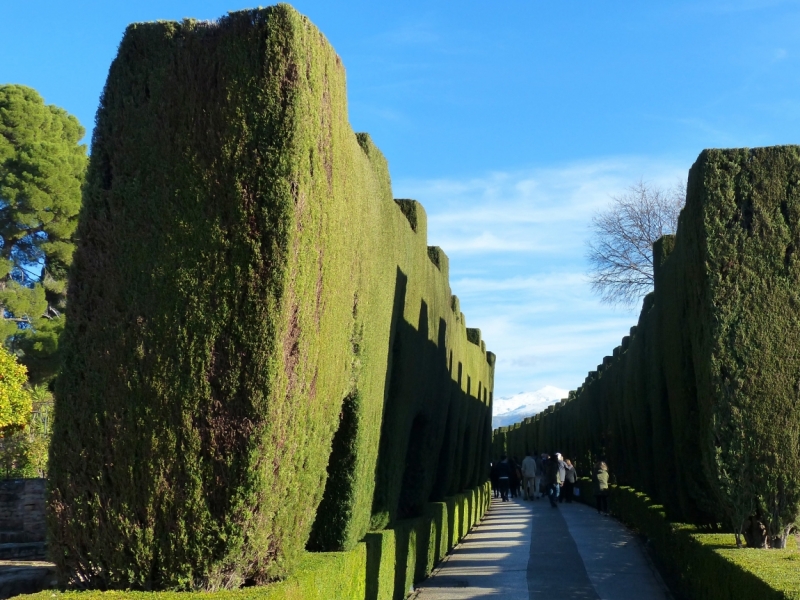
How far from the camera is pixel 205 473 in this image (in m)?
5.40

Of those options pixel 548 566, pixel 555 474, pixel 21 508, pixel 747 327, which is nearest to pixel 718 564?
pixel 747 327

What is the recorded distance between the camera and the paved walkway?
1114 cm

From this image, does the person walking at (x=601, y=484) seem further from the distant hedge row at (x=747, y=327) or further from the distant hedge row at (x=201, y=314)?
the distant hedge row at (x=201, y=314)

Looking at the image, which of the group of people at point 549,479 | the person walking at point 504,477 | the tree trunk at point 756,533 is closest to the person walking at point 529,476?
the group of people at point 549,479

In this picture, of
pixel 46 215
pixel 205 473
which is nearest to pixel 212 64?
pixel 205 473

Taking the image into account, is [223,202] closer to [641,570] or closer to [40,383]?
[641,570]

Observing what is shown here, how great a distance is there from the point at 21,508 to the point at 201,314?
11553 mm

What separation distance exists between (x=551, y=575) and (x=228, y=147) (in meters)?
8.85

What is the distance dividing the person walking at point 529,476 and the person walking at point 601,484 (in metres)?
6.77

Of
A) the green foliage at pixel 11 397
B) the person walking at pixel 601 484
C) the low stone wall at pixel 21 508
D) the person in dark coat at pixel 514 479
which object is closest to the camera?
the low stone wall at pixel 21 508

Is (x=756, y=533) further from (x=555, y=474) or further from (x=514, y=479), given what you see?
(x=514, y=479)

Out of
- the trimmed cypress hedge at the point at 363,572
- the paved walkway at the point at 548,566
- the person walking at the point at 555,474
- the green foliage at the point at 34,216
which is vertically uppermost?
the green foliage at the point at 34,216

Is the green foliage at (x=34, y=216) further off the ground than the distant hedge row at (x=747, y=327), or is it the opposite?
the green foliage at (x=34, y=216)

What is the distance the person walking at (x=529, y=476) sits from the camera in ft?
103
